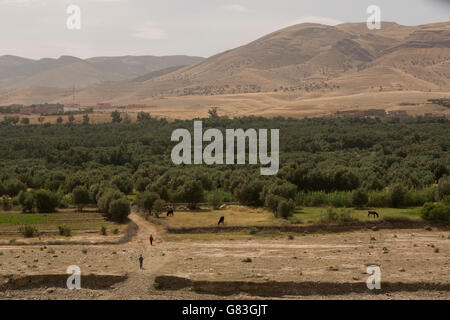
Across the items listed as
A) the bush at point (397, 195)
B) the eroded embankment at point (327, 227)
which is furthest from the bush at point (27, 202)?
the bush at point (397, 195)

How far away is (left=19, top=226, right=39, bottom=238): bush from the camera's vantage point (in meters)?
33.2

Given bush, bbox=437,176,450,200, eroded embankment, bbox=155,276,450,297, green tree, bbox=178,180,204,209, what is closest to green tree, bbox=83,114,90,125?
green tree, bbox=178,180,204,209

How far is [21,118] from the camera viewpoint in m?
129

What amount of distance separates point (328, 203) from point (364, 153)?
33.6 meters

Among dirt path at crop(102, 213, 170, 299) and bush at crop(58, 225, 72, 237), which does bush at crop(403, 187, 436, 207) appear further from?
bush at crop(58, 225, 72, 237)

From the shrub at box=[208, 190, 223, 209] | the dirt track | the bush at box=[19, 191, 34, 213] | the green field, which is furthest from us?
the shrub at box=[208, 190, 223, 209]

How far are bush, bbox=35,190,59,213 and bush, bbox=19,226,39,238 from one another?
25.0 feet

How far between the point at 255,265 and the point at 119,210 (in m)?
13.6

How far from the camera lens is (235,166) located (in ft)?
203

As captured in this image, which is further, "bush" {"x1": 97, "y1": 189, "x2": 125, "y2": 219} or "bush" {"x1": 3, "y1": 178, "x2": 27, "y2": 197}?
"bush" {"x1": 3, "y1": 178, "x2": 27, "y2": 197}

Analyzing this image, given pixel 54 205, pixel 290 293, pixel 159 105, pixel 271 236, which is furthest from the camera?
pixel 159 105
